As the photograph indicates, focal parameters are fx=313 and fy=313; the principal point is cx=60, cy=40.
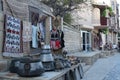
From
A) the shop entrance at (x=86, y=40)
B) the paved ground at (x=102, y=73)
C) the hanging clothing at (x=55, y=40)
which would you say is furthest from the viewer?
the shop entrance at (x=86, y=40)

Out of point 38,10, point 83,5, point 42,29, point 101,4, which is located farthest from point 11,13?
point 101,4

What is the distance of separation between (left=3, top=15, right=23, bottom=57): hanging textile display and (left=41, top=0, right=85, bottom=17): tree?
12.2 meters

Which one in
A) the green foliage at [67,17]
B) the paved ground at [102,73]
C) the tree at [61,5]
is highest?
the tree at [61,5]

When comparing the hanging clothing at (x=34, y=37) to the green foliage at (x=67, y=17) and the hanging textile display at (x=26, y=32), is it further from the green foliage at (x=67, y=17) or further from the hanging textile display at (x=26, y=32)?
the green foliage at (x=67, y=17)

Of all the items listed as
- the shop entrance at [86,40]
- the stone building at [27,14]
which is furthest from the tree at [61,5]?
the shop entrance at [86,40]

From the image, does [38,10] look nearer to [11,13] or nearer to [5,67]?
[11,13]

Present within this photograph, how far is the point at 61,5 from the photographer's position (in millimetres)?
23062

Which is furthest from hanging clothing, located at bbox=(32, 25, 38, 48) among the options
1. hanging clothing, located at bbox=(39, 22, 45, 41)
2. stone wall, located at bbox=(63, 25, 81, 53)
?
stone wall, located at bbox=(63, 25, 81, 53)

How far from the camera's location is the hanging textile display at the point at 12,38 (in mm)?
9328

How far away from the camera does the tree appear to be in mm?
22469

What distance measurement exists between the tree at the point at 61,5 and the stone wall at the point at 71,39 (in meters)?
1.46

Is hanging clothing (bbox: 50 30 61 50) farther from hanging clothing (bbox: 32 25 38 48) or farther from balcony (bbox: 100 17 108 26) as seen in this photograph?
balcony (bbox: 100 17 108 26)

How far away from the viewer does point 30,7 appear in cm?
1235

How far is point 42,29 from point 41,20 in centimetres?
42
